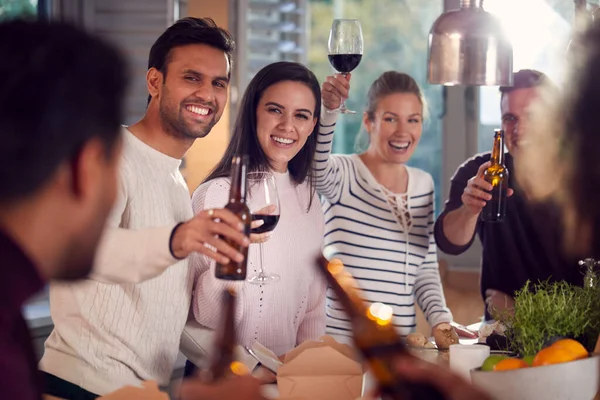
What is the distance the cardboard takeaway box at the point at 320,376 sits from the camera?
181 cm

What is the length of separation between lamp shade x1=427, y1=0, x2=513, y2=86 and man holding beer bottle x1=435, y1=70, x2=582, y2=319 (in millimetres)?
990

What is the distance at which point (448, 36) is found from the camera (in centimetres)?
201

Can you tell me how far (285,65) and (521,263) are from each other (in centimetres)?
114

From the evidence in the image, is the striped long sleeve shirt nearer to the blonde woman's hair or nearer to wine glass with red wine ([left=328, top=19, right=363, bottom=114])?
wine glass with red wine ([left=328, top=19, right=363, bottom=114])

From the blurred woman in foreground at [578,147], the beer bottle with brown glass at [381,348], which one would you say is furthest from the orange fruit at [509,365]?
the beer bottle with brown glass at [381,348]

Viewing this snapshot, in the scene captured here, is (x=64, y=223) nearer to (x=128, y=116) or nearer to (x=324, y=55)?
(x=128, y=116)

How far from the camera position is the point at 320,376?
1823mm

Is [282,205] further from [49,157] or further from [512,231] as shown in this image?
[49,157]

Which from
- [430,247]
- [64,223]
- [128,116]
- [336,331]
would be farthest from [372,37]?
[64,223]

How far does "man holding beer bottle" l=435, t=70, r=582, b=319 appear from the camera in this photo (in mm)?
3041

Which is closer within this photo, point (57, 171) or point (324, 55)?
point (57, 171)

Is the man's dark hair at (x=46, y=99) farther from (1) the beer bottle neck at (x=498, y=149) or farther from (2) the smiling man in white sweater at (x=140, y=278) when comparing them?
(1) the beer bottle neck at (x=498, y=149)

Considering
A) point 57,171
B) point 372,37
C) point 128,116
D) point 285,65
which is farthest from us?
point 372,37

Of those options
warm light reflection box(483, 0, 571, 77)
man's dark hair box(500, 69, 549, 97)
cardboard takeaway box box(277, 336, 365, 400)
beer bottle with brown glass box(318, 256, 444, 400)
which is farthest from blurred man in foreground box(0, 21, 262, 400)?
warm light reflection box(483, 0, 571, 77)
